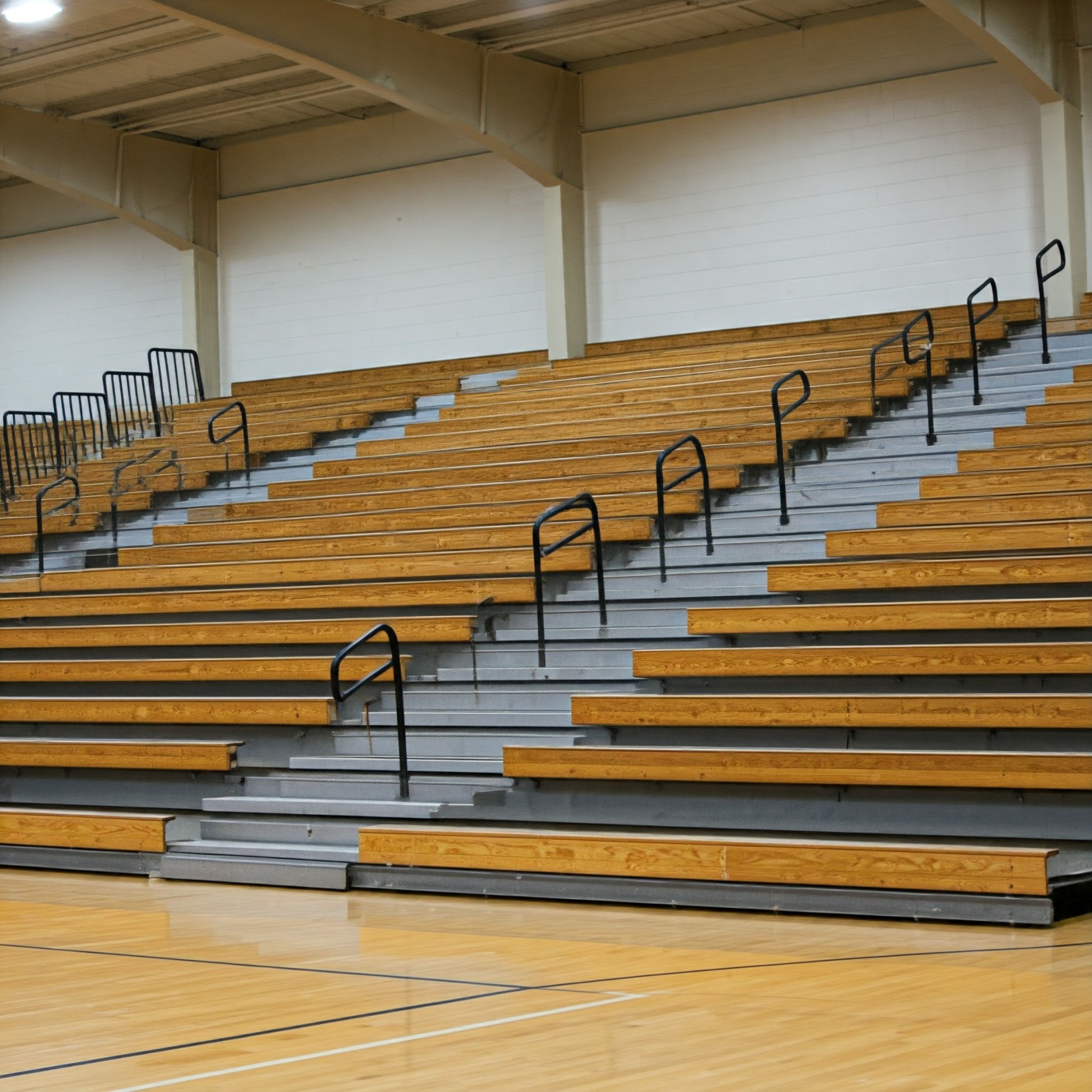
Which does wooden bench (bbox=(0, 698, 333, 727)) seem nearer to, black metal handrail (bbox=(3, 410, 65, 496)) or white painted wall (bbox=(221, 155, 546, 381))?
black metal handrail (bbox=(3, 410, 65, 496))

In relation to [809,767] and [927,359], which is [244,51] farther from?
[809,767]

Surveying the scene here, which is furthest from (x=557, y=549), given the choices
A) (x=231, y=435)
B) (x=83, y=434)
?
Answer: (x=83, y=434)

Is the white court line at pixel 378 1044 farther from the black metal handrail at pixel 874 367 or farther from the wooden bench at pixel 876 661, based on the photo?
the black metal handrail at pixel 874 367

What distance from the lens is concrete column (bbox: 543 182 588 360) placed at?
1357 cm

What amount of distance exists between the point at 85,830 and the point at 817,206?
7.71 meters

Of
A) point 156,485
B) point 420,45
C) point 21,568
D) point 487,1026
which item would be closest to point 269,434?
point 156,485

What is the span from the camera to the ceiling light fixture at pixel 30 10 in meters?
11.9

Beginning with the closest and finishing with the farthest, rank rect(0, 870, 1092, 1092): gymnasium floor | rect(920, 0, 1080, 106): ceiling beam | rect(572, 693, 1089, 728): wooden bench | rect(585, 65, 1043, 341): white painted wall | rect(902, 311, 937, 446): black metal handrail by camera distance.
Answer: rect(0, 870, 1092, 1092): gymnasium floor
rect(572, 693, 1089, 728): wooden bench
rect(902, 311, 937, 446): black metal handrail
rect(920, 0, 1080, 106): ceiling beam
rect(585, 65, 1043, 341): white painted wall

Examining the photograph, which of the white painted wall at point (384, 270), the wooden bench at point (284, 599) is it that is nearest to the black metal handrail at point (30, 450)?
the white painted wall at point (384, 270)

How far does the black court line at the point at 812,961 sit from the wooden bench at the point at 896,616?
2.01 m

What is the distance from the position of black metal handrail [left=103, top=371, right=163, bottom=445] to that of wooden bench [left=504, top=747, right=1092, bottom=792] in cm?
847

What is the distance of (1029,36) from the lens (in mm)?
11234

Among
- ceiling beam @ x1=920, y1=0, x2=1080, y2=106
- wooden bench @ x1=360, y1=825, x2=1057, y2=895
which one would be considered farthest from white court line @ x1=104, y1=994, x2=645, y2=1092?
→ ceiling beam @ x1=920, y1=0, x2=1080, y2=106

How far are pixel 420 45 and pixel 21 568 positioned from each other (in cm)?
476
